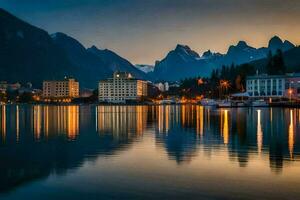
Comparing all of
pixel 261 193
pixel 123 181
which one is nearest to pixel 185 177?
pixel 123 181

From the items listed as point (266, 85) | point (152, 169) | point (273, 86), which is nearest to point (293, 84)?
point (273, 86)

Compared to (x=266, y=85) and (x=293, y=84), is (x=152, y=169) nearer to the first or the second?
(x=293, y=84)

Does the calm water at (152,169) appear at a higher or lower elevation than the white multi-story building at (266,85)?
lower

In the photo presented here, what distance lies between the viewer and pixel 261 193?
13477 mm

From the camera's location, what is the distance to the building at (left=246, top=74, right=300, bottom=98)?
134 meters

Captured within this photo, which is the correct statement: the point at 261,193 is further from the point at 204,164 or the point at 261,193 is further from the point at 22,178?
the point at 22,178

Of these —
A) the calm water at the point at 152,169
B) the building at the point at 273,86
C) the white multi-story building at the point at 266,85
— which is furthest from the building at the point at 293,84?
the calm water at the point at 152,169

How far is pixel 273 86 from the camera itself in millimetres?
137625

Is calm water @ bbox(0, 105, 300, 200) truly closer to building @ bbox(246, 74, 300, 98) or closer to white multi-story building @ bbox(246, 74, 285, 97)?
building @ bbox(246, 74, 300, 98)

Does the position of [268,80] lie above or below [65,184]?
above

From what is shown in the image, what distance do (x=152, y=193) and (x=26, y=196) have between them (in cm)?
400

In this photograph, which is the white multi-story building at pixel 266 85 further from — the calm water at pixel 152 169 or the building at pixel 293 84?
the calm water at pixel 152 169

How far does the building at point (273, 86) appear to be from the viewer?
440ft

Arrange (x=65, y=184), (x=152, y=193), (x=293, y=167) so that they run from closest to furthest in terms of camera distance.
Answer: (x=152, y=193) < (x=65, y=184) < (x=293, y=167)
